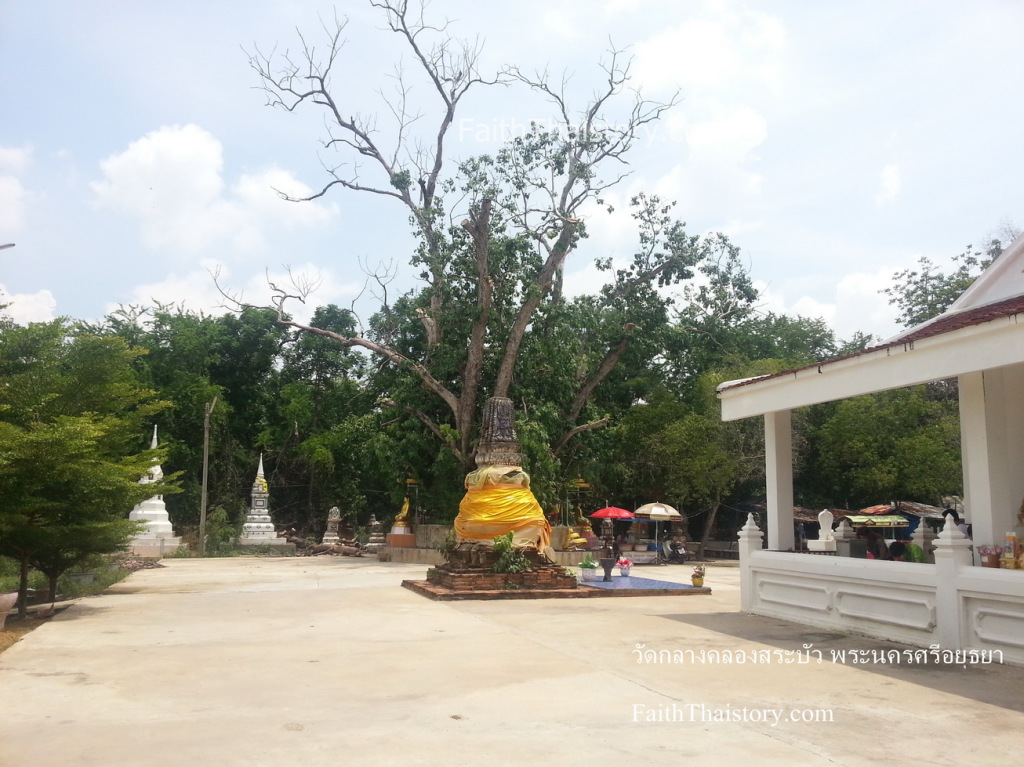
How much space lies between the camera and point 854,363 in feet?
30.3

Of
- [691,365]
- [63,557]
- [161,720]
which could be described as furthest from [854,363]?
[691,365]

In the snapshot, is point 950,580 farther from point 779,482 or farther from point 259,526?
point 259,526

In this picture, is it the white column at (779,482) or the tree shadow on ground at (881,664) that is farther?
the white column at (779,482)

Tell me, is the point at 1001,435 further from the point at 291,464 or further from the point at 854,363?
the point at 291,464

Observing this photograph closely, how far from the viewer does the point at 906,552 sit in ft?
35.4

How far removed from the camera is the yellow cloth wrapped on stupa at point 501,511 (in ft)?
48.8

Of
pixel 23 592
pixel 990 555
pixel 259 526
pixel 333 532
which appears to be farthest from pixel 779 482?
pixel 259 526

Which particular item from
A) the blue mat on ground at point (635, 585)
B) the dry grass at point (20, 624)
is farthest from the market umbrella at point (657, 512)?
the dry grass at point (20, 624)

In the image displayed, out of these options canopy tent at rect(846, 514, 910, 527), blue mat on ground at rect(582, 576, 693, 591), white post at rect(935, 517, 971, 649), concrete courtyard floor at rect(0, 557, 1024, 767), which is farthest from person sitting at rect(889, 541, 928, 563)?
canopy tent at rect(846, 514, 910, 527)

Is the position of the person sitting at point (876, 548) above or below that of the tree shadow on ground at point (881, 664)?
above

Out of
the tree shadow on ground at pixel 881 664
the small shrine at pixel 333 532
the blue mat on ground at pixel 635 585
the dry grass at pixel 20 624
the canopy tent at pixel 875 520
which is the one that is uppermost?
the canopy tent at pixel 875 520

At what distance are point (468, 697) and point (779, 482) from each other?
6.14 meters

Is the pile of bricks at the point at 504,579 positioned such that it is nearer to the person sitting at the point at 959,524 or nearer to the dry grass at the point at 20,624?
the dry grass at the point at 20,624

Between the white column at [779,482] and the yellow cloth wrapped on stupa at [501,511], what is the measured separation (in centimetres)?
494
